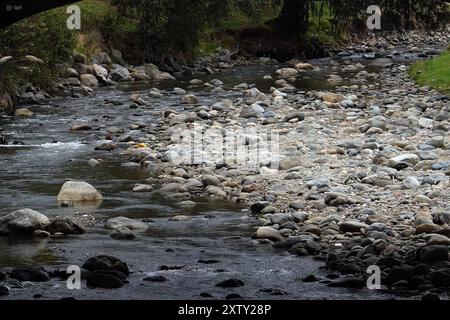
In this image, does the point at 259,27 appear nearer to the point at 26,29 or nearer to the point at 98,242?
the point at 26,29

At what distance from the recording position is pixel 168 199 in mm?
18141

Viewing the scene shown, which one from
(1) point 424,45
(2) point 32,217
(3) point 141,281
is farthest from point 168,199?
(1) point 424,45

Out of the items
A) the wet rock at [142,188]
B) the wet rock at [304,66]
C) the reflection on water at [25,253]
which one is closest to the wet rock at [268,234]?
the reflection on water at [25,253]

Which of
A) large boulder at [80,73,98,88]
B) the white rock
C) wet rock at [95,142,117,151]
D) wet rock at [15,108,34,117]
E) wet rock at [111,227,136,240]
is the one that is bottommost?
wet rock at [111,227,136,240]

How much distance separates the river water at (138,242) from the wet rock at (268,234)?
0.25m

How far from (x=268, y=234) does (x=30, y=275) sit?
4215 mm

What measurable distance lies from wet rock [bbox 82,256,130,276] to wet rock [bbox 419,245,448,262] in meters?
4.33

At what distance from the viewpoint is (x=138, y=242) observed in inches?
580

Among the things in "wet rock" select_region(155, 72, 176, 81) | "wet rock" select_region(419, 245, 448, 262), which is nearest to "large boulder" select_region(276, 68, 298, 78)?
"wet rock" select_region(155, 72, 176, 81)

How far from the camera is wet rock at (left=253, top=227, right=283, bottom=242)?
1484 cm

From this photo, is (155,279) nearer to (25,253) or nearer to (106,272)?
(106,272)

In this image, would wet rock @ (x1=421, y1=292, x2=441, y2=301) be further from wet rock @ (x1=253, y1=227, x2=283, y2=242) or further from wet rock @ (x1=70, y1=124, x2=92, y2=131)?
wet rock @ (x1=70, y1=124, x2=92, y2=131)

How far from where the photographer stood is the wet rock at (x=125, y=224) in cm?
1557
